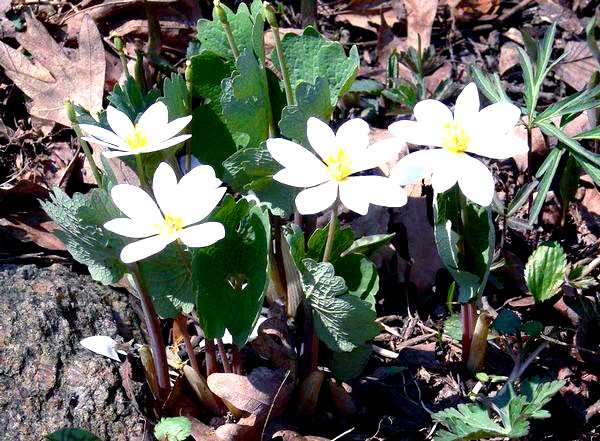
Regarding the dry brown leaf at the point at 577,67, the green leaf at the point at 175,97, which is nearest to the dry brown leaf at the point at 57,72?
the green leaf at the point at 175,97

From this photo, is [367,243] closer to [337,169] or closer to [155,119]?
[337,169]

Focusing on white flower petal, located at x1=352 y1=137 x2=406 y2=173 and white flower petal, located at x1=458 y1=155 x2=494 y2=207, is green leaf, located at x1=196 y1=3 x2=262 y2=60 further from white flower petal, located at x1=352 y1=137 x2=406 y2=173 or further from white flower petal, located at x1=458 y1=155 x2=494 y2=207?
white flower petal, located at x1=458 y1=155 x2=494 y2=207

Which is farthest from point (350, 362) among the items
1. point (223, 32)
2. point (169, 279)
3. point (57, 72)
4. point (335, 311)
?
point (57, 72)

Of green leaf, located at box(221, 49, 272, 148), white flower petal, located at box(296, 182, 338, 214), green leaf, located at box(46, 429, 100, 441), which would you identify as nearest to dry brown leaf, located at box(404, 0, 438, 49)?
green leaf, located at box(221, 49, 272, 148)

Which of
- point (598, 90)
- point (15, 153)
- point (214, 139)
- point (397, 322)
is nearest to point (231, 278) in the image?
point (214, 139)

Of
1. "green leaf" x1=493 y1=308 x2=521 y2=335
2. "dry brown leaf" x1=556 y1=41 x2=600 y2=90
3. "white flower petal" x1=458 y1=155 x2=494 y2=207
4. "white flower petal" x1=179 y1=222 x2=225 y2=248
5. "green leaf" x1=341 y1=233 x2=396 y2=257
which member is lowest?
"green leaf" x1=493 y1=308 x2=521 y2=335

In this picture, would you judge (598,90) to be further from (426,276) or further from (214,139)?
(214,139)
